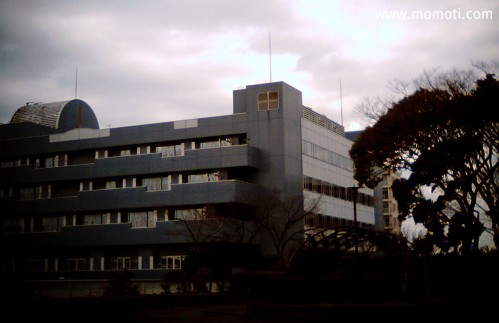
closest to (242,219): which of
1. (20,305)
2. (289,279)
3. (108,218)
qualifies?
(108,218)

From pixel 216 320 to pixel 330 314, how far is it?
4.20 metres

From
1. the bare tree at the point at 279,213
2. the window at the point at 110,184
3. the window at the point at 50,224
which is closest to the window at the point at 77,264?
the window at the point at 50,224

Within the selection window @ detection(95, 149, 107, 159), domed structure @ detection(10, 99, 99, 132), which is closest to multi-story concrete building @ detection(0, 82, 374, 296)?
window @ detection(95, 149, 107, 159)

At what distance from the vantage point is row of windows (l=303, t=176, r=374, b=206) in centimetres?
6290

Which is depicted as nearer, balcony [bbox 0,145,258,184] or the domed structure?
balcony [bbox 0,145,258,184]

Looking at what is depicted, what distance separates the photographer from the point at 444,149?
31.9 m

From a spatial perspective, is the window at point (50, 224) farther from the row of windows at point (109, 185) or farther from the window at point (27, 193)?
the window at point (27, 193)

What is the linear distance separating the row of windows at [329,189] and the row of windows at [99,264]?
591 inches

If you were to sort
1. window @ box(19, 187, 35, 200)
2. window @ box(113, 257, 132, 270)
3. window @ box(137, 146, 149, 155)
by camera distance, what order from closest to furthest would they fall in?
window @ box(113, 257, 132, 270), window @ box(137, 146, 149, 155), window @ box(19, 187, 35, 200)

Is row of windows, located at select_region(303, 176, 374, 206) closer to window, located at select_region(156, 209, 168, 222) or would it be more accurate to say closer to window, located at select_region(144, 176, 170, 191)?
window, located at select_region(144, 176, 170, 191)

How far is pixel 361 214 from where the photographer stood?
250ft

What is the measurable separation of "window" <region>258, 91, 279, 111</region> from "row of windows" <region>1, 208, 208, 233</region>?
38.0ft

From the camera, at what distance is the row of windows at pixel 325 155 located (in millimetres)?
63500

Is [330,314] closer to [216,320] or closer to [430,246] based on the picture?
[216,320]
